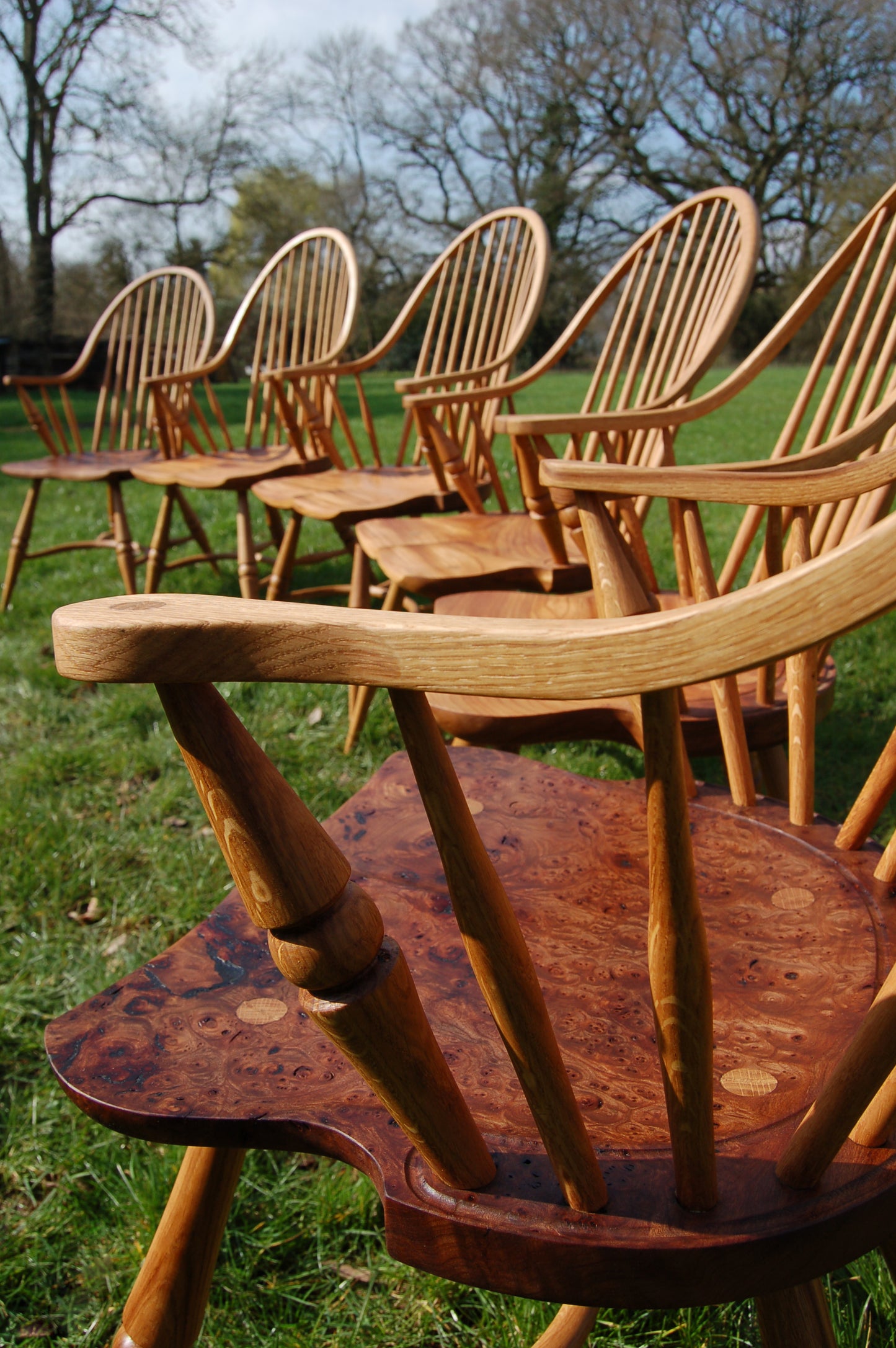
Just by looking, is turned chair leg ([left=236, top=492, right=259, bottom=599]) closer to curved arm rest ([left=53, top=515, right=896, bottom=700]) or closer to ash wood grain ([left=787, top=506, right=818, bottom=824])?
ash wood grain ([left=787, top=506, right=818, bottom=824])

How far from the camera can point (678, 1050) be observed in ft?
1.65

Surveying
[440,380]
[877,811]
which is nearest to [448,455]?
[440,380]

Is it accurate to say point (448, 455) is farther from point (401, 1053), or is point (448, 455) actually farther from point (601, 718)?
point (401, 1053)

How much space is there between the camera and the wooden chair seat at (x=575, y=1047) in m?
0.54

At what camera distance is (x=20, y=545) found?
359 centimetres

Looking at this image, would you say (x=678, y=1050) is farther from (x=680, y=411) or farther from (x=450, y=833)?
(x=680, y=411)

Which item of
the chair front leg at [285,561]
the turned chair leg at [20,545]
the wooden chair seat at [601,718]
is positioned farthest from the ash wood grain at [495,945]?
the turned chair leg at [20,545]

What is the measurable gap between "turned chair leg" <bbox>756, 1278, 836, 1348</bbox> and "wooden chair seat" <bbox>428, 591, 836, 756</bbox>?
0.65 metres

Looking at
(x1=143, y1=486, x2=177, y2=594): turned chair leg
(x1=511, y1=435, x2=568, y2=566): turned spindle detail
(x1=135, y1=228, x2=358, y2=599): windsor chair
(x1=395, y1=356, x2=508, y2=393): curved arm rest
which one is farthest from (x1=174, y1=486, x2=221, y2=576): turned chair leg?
(x1=511, y1=435, x2=568, y2=566): turned spindle detail

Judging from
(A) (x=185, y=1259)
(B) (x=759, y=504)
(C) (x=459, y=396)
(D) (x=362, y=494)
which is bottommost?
(A) (x=185, y=1259)

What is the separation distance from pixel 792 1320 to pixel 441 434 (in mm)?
1843

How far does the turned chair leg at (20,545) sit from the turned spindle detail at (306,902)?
3510 millimetres

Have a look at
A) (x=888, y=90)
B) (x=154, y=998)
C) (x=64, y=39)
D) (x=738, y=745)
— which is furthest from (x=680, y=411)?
(x=888, y=90)

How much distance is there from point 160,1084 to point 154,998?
106 mm
